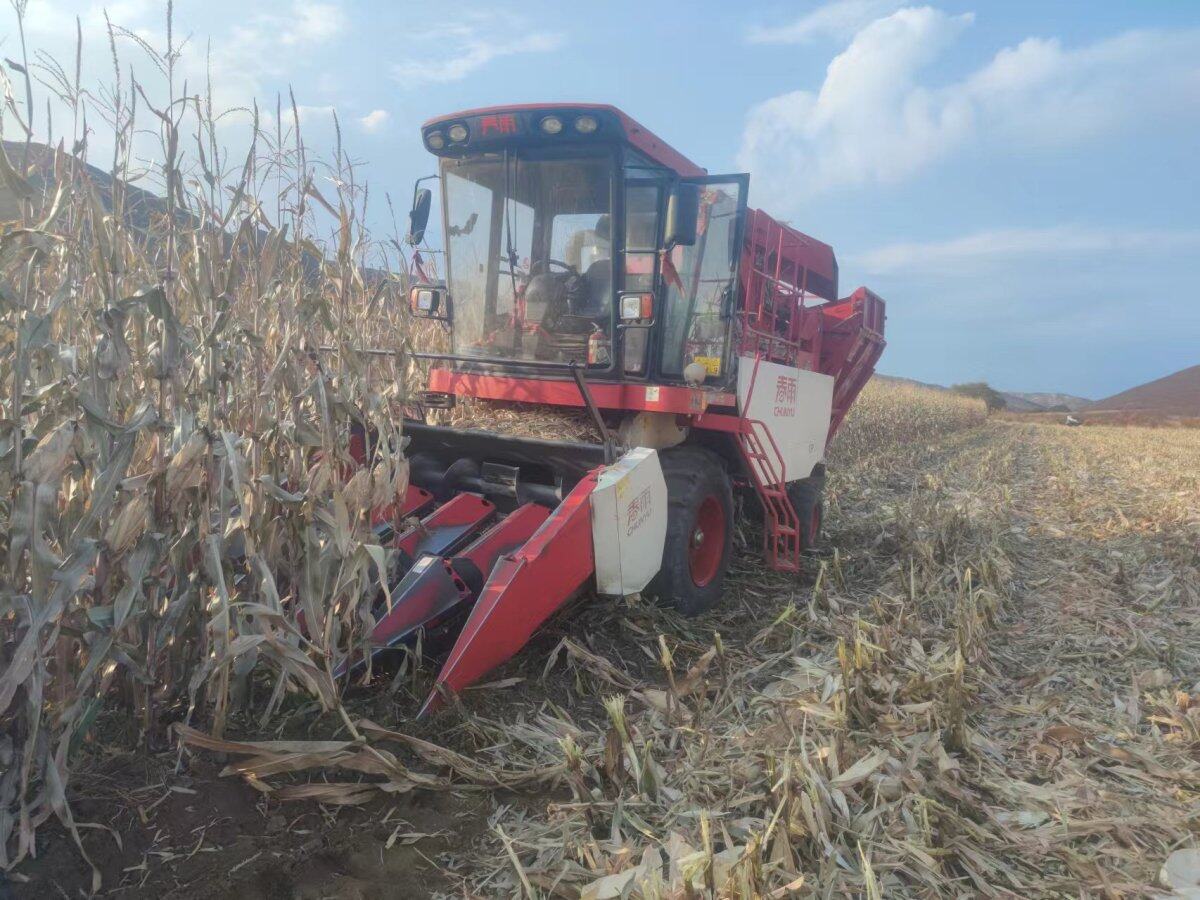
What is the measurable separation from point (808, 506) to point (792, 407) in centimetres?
77

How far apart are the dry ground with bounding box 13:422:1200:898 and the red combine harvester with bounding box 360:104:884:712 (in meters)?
0.48

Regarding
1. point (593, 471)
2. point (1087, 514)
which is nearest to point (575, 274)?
point (593, 471)

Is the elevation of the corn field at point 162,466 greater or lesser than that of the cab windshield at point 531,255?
lesser

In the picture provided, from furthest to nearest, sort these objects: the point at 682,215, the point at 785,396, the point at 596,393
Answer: the point at 785,396
the point at 596,393
the point at 682,215

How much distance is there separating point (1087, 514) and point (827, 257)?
3.23 metres

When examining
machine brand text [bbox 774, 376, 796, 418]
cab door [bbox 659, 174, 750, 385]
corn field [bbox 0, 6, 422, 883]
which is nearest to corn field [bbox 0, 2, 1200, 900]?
corn field [bbox 0, 6, 422, 883]

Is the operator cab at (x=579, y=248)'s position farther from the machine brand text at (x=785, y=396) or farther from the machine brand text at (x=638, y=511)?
the machine brand text at (x=638, y=511)

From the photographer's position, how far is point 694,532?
13.9 feet

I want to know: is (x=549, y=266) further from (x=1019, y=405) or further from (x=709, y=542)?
(x=1019, y=405)

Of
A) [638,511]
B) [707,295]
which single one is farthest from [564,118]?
[638,511]

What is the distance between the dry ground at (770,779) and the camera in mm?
1926

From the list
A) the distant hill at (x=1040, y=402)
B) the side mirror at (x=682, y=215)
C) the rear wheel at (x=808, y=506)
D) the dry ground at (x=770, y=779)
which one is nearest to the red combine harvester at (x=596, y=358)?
the side mirror at (x=682, y=215)

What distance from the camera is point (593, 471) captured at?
11.1ft

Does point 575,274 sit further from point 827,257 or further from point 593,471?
point 827,257
